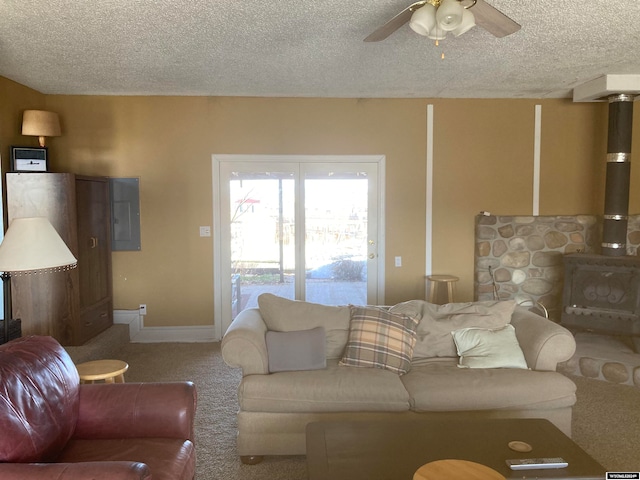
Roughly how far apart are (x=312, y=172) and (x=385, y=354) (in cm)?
278

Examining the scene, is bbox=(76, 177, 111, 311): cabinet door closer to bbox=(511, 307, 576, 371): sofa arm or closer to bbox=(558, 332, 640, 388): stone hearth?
bbox=(511, 307, 576, 371): sofa arm

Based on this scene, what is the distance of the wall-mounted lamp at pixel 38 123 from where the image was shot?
4.58 meters

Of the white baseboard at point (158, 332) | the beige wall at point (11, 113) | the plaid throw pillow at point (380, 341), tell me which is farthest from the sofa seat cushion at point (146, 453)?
the beige wall at point (11, 113)

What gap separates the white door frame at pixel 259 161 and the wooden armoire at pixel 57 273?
1284mm

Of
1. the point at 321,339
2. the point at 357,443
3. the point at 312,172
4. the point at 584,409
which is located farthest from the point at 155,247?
the point at 584,409

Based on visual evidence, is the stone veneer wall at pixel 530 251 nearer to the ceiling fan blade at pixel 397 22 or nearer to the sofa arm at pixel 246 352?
the ceiling fan blade at pixel 397 22

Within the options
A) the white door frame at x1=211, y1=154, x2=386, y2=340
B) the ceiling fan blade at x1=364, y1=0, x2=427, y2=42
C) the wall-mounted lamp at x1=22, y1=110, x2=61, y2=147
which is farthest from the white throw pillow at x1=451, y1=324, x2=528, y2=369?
the wall-mounted lamp at x1=22, y1=110, x2=61, y2=147

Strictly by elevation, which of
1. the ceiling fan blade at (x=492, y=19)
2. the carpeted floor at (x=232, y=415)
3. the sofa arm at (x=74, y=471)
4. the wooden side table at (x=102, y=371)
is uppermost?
the ceiling fan blade at (x=492, y=19)

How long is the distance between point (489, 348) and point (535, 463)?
125 centimetres

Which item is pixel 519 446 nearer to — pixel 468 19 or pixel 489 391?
pixel 489 391

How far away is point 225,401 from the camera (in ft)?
12.4

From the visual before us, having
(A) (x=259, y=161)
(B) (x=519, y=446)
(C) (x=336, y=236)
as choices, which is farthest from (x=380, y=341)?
(A) (x=259, y=161)

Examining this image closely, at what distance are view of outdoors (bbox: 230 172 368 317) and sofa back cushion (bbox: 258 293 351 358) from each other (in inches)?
81.2

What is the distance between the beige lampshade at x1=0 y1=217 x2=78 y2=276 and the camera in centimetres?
257
